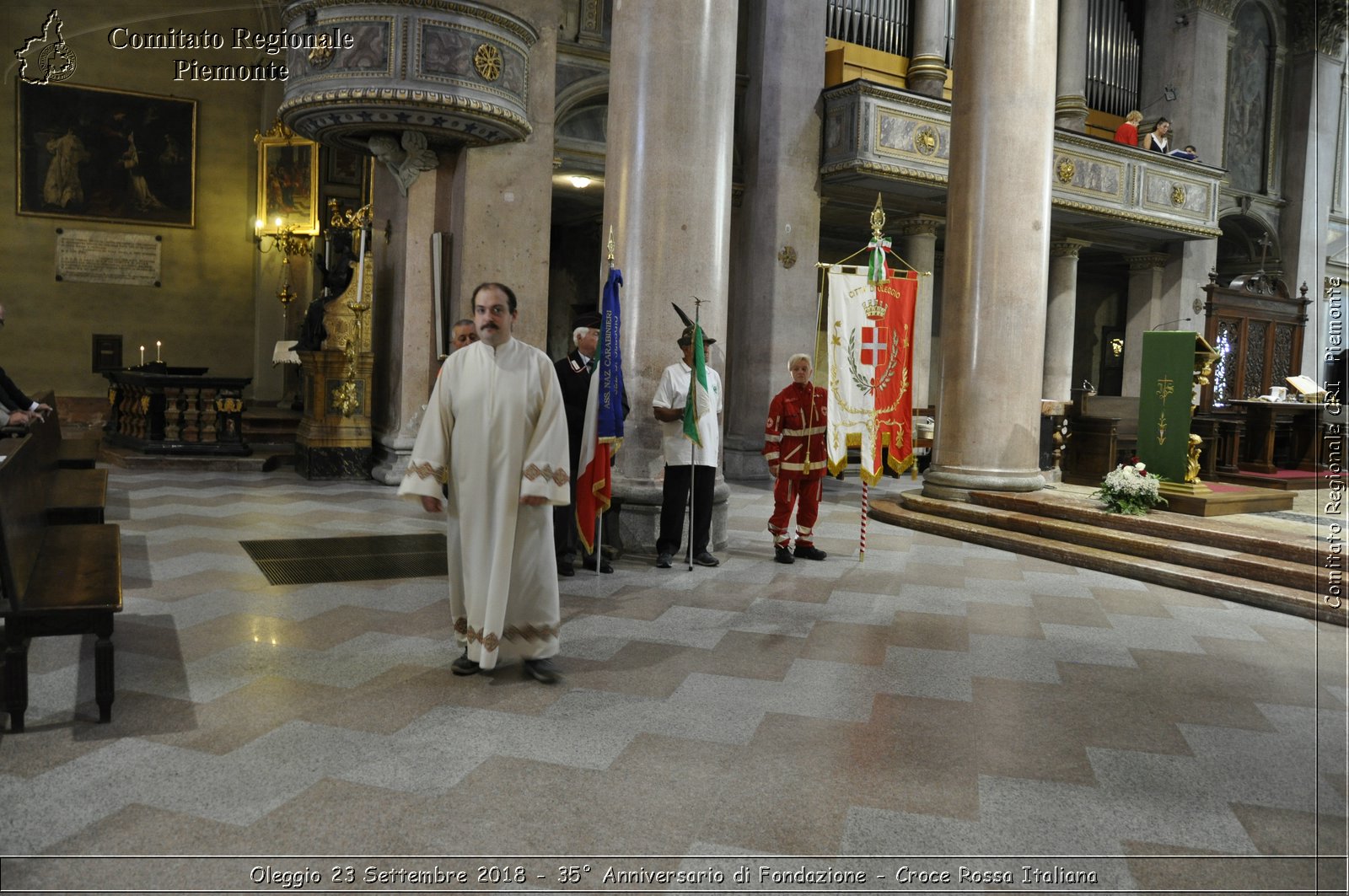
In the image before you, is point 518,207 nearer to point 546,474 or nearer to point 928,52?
point 546,474

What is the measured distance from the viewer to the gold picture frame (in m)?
15.7

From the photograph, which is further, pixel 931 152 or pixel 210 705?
pixel 931 152

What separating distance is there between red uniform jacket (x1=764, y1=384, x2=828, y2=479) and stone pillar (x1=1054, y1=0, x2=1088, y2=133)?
11489 mm

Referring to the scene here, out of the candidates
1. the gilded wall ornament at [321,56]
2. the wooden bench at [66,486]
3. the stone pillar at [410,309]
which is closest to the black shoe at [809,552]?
the wooden bench at [66,486]

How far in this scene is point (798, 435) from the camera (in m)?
7.32

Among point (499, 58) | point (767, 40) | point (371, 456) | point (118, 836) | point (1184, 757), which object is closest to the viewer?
point (118, 836)

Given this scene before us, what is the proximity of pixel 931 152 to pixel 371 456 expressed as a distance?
8.20m

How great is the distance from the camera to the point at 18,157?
15641 millimetres

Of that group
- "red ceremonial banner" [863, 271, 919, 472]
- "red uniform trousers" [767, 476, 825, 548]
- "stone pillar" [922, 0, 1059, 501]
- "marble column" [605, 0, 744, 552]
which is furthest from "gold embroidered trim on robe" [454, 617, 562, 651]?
"stone pillar" [922, 0, 1059, 501]

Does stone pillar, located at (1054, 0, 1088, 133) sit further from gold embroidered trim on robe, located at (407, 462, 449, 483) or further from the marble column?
gold embroidered trim on robe, located at (407, 462, 449, 483)

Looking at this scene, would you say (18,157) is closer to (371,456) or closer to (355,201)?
(355,201)

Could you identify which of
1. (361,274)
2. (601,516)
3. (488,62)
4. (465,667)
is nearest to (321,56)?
(488,62)

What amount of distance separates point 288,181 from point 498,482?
13606 millimetres

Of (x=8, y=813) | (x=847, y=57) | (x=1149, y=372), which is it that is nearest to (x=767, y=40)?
(x=847, y=57)
